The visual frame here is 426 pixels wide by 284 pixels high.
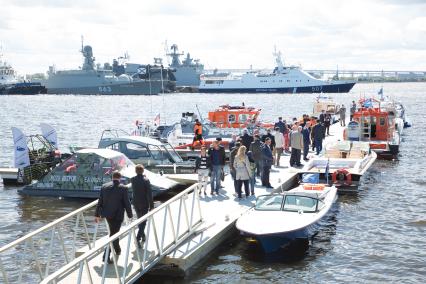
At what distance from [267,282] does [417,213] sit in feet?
29.6

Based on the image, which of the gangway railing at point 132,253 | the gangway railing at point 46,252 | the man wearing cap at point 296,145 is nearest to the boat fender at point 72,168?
the gangway railing at point 46,252

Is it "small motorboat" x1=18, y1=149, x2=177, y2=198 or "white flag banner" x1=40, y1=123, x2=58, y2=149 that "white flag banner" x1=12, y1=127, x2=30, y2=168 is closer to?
"small motorboat" x1=18, y1=149, x2=177, y2=198

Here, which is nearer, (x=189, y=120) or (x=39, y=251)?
(x=39, y=251)

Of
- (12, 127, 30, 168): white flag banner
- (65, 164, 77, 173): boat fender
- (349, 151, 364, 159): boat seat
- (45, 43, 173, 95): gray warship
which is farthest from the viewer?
(45, 43, 173, 95): gray warship

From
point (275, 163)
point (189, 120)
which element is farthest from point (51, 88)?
point (275, 163)

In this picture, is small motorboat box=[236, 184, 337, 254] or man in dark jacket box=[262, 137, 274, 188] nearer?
small motorboat box=[236, 184, 337, 254]

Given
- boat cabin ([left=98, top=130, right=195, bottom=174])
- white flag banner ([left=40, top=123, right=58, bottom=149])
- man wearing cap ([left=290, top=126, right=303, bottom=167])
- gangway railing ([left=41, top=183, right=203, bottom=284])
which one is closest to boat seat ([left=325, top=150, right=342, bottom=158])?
man wearing cap ([left=290, top=126, right=303, bottom=167])

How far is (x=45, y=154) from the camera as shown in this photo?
2552cm

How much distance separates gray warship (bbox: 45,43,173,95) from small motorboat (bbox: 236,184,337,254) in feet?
473

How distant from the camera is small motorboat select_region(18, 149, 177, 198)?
869 inches

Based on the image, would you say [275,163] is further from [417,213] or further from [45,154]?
[45,154]

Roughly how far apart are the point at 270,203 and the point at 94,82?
530 ft

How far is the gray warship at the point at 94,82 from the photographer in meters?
164

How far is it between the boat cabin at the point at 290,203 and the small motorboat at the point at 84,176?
19.2 feet
